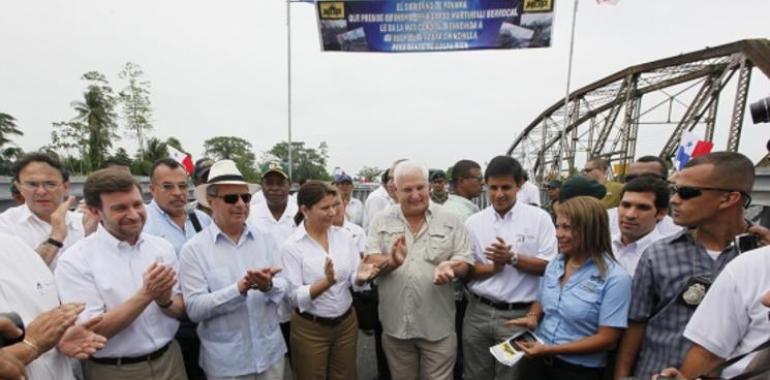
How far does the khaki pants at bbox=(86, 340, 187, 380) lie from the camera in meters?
1.98

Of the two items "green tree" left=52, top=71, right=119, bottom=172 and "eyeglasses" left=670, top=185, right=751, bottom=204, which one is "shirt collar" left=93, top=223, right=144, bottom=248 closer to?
"eyeglasses" left=670, top=185, right=751, bottom=204

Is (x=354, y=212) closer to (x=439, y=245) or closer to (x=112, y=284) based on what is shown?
(x=439, y=245)

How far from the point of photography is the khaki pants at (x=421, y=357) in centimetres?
262

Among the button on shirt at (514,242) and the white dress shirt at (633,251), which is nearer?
the white dress shirt at (633,251)

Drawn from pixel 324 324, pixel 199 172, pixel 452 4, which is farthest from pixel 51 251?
pixel 452 4

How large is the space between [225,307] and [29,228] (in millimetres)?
1923

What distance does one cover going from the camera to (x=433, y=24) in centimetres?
1042

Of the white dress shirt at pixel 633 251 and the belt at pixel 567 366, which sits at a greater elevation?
the white dress shirt at pixel 633 251

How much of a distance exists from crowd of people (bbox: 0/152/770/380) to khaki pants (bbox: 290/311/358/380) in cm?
1

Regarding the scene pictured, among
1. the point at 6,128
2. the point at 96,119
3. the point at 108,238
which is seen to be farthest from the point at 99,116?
the point at 108,238

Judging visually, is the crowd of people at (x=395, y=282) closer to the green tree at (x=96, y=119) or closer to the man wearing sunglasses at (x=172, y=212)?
the man wearing sunglasses at (x=172, y=212)

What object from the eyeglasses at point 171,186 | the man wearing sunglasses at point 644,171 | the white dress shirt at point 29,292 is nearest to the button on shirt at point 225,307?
the white dress shirt at point 29,292

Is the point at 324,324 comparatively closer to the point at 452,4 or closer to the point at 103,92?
the point at 452,4

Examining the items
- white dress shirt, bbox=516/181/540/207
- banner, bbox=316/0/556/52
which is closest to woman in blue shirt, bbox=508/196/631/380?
white dress shirt, bbox=516/181/540/207
